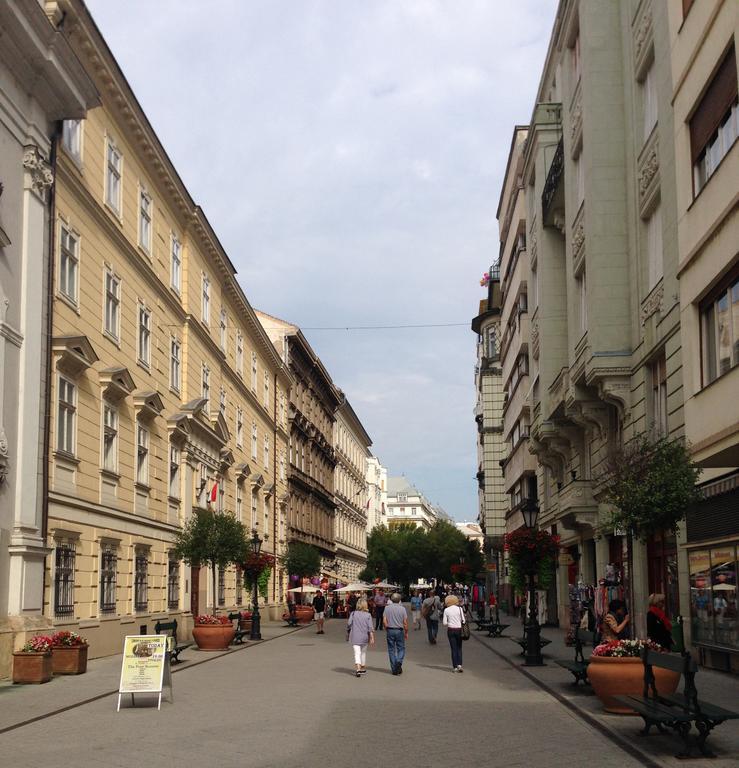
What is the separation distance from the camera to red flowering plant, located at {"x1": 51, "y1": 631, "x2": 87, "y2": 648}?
20656 millimetres

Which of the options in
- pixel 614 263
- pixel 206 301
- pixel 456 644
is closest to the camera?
pixel 456 644

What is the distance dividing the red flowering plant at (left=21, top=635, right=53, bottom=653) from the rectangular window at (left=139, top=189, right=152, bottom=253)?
46.7 ft

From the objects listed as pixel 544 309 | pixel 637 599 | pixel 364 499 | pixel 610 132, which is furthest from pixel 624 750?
pixel 364 499

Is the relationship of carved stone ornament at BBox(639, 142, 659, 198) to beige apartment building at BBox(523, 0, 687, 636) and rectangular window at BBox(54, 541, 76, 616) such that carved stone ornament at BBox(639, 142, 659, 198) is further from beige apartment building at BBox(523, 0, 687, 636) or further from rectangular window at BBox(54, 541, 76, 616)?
rectangular window at BBox(54, 541, 76, 616)

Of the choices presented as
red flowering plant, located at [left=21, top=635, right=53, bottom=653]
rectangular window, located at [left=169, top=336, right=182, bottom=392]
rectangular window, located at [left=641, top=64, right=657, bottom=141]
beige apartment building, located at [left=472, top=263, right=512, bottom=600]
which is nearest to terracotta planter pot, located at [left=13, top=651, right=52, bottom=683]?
red flowering plant, located at [left=21, top=635, right=53, bottom=653]

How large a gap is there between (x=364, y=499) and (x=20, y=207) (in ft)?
303

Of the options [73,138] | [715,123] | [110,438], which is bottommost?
[110,438]

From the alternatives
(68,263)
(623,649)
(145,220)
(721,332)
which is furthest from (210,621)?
(623,649)

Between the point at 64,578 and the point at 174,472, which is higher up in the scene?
the point at 174,472

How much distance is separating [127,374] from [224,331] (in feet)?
56.8

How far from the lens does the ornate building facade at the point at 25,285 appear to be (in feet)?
65.4

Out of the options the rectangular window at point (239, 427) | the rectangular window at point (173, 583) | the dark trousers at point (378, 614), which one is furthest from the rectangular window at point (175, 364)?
Result: the dark trousers at point (378, 614)

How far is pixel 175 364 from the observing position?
3609cm

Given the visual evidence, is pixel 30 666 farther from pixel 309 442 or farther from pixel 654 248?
pixel 309 442
